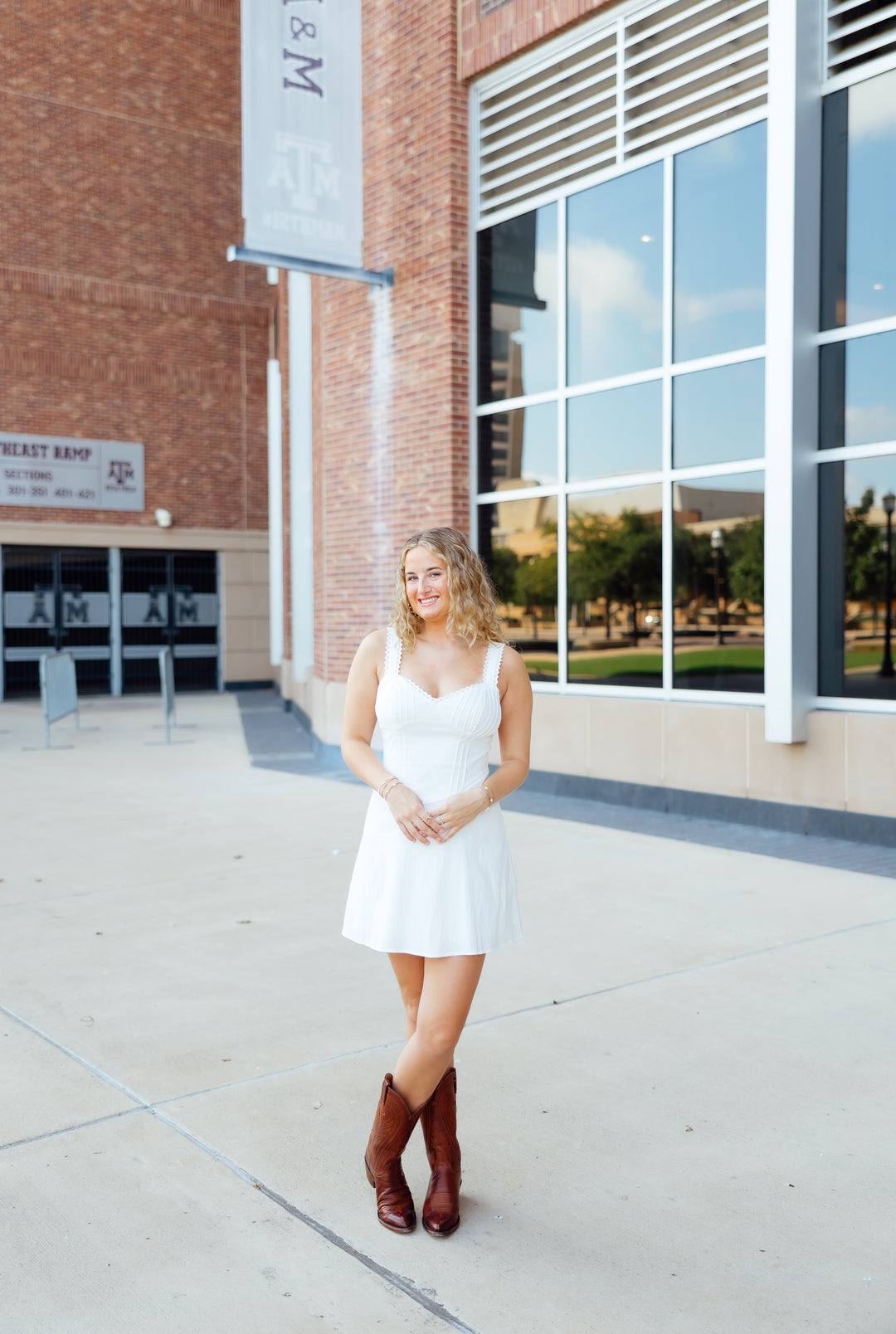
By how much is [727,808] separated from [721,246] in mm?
4397

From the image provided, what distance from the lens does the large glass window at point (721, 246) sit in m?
8.96

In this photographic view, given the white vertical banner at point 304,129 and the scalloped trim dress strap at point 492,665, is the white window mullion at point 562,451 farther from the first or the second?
the scalloped trim dress strap at point 492,665

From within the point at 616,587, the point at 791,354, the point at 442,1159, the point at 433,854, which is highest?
the point at 791,354

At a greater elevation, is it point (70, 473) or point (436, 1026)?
point (70, 473)

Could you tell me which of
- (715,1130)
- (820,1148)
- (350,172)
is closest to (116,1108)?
(715,1130)

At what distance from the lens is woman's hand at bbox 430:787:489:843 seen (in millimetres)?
2980

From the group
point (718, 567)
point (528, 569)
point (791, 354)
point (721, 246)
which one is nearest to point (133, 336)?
point (528, 569)

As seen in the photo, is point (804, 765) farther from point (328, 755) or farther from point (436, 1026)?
point (436, 1026)

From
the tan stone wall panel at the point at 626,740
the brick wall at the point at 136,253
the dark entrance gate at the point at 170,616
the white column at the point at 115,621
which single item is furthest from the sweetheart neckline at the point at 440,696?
the dark entrance gate at the point at 170,616

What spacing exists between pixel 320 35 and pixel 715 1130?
35.4 ft

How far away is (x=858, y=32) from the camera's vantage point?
8312 mm

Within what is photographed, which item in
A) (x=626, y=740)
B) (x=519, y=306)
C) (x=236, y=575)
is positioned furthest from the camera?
(x=236, y=575)

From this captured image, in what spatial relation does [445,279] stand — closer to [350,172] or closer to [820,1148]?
[350,172]

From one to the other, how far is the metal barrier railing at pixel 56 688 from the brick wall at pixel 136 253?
6.86 metres
